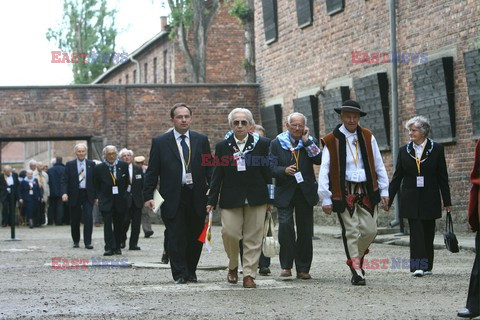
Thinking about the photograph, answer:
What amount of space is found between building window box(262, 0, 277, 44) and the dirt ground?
55.0 feet

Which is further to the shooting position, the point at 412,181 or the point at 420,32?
the point at 420,32

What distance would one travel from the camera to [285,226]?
1189 centimetres

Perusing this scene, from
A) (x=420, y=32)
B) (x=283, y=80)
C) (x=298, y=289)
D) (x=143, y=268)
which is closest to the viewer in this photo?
(x=298, y=289)

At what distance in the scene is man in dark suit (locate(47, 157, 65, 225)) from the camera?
32.5 meters

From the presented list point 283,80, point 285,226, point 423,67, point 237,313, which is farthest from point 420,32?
point 237,313

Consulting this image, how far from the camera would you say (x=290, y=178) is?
11.9 m

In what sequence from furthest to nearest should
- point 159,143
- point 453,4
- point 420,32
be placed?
1. point 420,32
2. point 453,4
3. point 159,143

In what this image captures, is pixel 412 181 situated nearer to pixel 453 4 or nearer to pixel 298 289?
pixel 298 289

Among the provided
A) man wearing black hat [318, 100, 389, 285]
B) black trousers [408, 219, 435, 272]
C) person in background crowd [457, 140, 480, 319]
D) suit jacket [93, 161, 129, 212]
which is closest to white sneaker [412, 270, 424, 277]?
black trousers [408, 219, 435, 272]

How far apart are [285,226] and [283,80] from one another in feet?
63.7

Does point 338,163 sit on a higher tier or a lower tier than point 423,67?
lower

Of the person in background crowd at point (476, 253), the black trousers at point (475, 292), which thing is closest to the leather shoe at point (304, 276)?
the person in background crowd at point (476, 253)

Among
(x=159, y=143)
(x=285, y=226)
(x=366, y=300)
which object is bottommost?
(x=366, y=300)

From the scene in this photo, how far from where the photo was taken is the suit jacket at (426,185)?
1244cm
